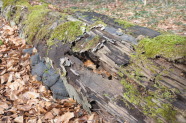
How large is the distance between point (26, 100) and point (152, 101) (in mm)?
2106

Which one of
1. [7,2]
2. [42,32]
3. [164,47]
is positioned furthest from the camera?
[7,2]

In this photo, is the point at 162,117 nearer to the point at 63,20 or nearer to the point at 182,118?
the point at 182,118

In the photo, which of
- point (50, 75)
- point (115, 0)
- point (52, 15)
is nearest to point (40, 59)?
point (50, 75)

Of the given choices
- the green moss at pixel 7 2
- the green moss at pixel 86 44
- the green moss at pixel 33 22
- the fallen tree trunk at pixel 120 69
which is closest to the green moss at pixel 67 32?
the fallen tree trunk at pixel 120 69

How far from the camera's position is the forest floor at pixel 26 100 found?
2.21 metres

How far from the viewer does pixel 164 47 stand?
1855 millimetres

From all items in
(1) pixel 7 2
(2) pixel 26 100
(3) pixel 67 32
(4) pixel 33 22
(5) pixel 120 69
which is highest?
(1) pixel 7 2

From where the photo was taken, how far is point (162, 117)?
1.57m

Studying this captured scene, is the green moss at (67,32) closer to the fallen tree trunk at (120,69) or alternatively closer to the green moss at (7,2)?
Result: the fallen tree trunk at (120,69)

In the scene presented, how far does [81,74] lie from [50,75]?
85 centimetres

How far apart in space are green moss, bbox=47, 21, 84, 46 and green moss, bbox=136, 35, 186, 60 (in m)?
1.16

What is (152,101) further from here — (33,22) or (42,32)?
(33,22)

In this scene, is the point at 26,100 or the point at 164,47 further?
the point at 26,100

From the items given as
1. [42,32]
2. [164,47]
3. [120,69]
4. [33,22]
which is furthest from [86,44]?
[33,22]
